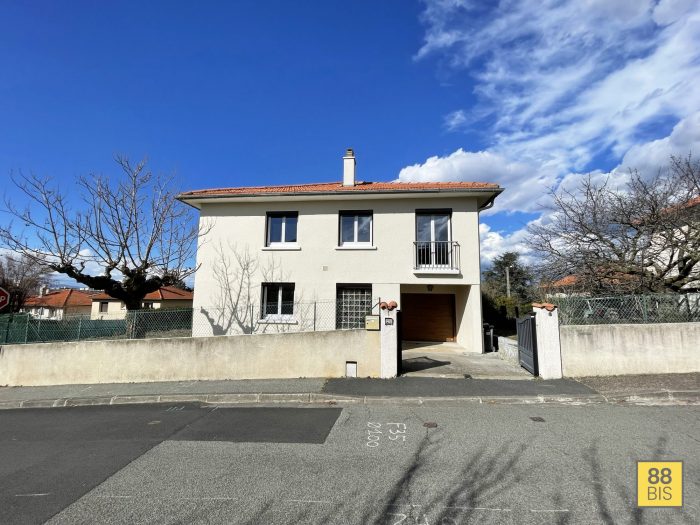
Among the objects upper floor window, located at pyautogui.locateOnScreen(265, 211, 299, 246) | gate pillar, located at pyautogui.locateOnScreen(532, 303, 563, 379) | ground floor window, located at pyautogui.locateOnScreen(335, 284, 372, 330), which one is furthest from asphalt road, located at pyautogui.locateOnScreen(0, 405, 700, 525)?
upper floor window, located at pyautogui.locateOnScreen(265, 211, 299, 246)

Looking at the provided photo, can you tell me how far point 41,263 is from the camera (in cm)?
1101

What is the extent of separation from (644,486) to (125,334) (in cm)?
1160

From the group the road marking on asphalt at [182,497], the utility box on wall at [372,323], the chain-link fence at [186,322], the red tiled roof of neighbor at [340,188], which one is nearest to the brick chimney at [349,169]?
the red tiled roof of neighbor at [340,188]

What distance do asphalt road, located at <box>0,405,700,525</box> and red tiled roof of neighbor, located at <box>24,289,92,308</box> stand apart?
46.7 metres

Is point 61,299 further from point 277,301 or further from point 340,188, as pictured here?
point 340,188

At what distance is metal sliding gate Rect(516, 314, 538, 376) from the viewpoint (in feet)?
27.3

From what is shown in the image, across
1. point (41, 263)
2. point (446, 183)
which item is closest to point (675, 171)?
point (446, 183)

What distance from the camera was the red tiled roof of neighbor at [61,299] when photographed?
43.8 metres

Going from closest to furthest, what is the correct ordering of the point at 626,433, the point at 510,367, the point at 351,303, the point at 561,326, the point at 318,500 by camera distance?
the point at 318,500
the point at 626,433
the point at 561,326
the point at 510,367
the point at 351,303

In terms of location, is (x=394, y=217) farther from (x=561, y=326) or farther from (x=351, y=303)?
(x=561, y=326)

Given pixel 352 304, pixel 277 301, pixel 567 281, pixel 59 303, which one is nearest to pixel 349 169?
pixel 352 304

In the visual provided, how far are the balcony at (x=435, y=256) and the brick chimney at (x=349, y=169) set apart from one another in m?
3.83

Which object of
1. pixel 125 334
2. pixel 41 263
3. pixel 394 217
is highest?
pixel 394 217

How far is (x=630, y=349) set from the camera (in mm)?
8000
